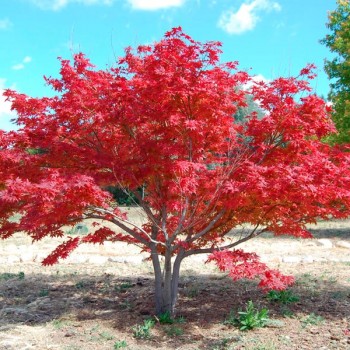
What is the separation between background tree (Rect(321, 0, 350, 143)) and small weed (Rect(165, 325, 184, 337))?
1105 cm

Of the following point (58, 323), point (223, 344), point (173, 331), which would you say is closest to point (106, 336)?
point (173, 331)

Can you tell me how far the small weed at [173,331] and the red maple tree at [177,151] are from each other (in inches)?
17.6

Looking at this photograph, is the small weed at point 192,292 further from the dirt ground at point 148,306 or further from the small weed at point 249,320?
the small weed at point 249,320

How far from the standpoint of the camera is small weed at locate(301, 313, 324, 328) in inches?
234

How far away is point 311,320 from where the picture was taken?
19.7 ft

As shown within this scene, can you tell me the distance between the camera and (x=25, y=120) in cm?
600

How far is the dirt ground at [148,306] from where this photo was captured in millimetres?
5535

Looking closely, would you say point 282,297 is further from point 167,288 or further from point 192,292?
point 167,288

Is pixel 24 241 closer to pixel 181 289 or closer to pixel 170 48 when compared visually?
pixel 181 289

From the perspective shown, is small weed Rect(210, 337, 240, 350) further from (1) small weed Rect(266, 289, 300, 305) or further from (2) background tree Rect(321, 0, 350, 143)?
(2) background tree Rect(321, 0, 350, 143)

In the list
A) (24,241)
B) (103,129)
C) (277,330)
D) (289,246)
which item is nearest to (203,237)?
(277,330)

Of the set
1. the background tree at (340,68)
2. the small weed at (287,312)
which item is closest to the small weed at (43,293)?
the small weed at (287,312)

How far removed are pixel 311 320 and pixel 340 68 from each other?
1234 cm

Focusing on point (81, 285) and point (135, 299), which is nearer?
point (135, 299)
